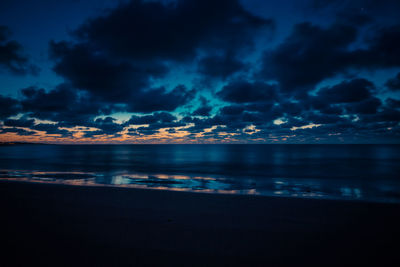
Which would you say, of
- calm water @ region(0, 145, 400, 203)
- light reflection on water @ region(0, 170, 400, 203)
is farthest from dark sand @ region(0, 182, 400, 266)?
calm water @ region(0, 145, 400, 203)

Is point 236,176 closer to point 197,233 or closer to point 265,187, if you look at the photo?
point 265,187

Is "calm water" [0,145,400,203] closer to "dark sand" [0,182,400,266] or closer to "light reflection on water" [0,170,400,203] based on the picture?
"light reflection on water" [0,170,400,203]

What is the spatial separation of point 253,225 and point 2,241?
727 cm

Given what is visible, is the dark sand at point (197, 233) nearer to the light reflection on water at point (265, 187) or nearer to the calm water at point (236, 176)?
the light reflection on water at point (265, 187)

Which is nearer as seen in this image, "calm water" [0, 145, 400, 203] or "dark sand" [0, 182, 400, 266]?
"dark sand" [0, 182, 400, 266]

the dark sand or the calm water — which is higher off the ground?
the dark sand

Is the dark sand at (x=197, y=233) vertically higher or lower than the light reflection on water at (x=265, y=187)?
higher

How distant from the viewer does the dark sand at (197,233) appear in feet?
15.6

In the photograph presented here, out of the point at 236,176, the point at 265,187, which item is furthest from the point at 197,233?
the point at 236,176

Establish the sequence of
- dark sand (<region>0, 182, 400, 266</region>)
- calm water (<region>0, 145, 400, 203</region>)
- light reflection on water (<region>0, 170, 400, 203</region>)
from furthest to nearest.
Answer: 1. calm water (<region>0, 145, 400, 203</region>)
2. light reflection on water (<region>0, 170, 400, 203</region>)
3. dark sand (<region>0, 182, 400, 266</region>)

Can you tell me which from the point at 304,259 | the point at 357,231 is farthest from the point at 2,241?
the point at 357,231

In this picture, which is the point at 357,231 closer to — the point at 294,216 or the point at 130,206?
the point at 294,216

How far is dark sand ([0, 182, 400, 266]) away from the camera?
4742 millimetres

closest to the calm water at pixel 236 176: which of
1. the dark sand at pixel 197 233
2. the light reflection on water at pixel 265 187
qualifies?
the light reflection on water at pixel 265 187
